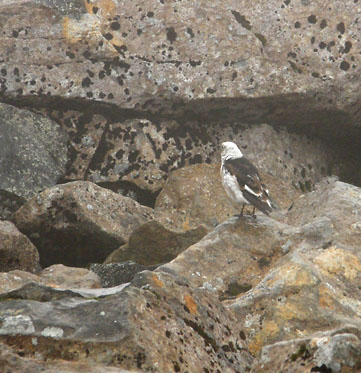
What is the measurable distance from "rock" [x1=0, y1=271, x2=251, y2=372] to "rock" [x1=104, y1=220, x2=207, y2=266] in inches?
255

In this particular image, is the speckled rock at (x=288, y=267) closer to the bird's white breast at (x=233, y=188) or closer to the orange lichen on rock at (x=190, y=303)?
the orange lichen on rock at (x=190, y=303)

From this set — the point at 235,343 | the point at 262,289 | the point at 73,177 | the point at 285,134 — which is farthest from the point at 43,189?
the point at 235,343

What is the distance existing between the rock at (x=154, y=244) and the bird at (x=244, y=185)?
2.97 ft

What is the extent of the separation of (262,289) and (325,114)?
1002 centimetres

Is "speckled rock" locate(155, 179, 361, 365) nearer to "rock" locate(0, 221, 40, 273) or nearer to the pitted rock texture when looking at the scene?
"rock" locate(0, 221, 40, 273)

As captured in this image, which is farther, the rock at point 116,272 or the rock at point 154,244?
the rock at point 154,244

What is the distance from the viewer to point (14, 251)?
11.9 m

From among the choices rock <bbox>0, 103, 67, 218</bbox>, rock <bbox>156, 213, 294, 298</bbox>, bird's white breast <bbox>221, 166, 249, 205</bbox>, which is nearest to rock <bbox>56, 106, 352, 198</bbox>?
rock <bbox>0, 103, 67, 218</bbox>

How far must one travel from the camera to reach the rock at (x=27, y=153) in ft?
48.0

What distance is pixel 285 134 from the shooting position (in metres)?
17.6

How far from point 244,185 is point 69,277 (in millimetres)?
3598

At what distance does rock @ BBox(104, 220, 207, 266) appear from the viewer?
12.6m

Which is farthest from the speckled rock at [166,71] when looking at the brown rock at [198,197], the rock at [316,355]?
the rock at [316,355]

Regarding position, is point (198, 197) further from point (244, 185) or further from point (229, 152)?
point (244, 185)
